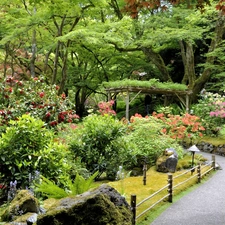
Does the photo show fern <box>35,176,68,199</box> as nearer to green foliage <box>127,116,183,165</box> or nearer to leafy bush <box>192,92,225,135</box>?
green foliage <box>127,116,183,165</box>

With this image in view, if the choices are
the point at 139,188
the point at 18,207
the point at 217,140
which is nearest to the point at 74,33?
the point at 139,188

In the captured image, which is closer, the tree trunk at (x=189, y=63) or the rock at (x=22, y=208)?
the rock at (x=22, y=208)

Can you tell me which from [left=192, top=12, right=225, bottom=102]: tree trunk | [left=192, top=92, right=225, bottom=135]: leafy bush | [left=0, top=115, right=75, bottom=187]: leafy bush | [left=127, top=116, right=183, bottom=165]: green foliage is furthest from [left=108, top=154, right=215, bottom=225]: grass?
[left=192, top=12, right=225, bottom=102]: tree trunk

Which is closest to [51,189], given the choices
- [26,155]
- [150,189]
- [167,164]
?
[26,155]

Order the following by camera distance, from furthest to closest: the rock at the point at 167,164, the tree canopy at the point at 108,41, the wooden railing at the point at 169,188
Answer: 1. the tree canopy at the point at 108,41
2. the rock at the point at 167,164
3. the wooden railing at the point at 169,188

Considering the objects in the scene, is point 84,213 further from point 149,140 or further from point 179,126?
point 179,126

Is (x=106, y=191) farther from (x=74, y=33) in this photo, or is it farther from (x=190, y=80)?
(x=190, y=80)

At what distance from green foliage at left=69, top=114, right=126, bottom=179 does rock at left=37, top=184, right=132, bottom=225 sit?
4041mm

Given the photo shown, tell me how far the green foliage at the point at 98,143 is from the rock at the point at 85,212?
13.3 feet

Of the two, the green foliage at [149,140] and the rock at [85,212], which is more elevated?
the rock at [85,212]

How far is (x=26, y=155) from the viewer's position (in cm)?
546

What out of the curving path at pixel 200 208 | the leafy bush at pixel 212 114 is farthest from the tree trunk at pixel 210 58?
the curving path at pixel 200 208

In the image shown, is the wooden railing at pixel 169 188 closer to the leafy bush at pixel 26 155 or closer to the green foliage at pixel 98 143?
the leafy bush at pixel 26 155

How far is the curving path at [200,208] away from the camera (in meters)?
5.58
